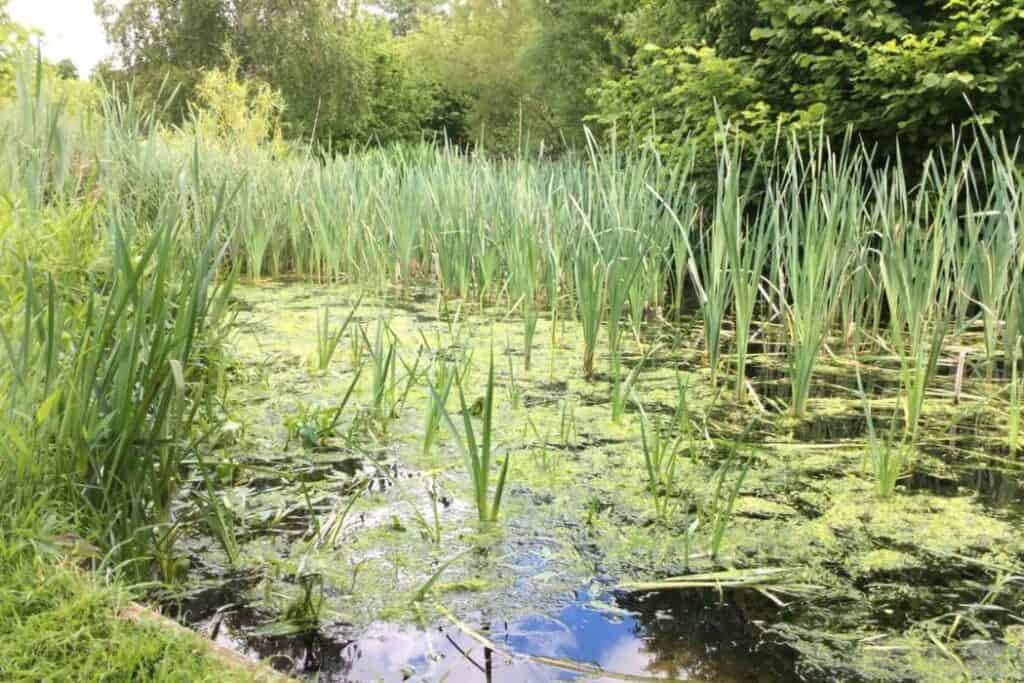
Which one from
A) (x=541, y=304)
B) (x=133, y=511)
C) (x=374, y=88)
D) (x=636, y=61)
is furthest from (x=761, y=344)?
(x=374, y=88)

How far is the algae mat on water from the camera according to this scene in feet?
3.53

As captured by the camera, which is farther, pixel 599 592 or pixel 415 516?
pixel 415 516

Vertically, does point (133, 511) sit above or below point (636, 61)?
below

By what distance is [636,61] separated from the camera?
541 cm

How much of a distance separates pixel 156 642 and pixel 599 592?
→ 624mm

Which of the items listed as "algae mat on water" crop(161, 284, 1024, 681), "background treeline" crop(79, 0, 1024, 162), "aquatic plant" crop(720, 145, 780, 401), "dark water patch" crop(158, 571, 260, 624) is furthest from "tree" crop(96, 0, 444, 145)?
"dark water patch" crop(158, 571, 260, 624)

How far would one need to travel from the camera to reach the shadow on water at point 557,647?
1.03 metres

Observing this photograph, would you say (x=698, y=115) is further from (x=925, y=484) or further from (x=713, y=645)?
(x=713, y=645)

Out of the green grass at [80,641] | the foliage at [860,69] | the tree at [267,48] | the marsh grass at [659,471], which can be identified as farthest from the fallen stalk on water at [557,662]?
the tree at [267,48]

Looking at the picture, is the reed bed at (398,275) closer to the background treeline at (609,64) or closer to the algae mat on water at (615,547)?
the algae mat on water at (615,547)

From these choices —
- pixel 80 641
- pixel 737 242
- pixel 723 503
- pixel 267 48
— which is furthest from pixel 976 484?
pixel 267 48

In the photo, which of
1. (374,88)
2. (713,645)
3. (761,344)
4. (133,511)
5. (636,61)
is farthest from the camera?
(374,88)

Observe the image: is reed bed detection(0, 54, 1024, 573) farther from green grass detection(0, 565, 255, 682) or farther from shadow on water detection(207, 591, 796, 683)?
shadow on water detection(207, 591, 796, 683)

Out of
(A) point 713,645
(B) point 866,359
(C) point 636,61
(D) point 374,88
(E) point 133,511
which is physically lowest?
(A) point 713,645
